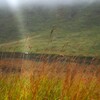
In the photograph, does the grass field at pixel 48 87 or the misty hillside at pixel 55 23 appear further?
the misty hillside at pixel 55 23

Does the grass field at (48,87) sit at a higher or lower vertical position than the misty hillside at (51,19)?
lower

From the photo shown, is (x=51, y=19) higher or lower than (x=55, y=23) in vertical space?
higher

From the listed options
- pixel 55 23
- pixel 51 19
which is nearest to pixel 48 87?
pixel 55 23

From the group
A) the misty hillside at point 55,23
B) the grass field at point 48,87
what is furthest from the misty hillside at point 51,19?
the grass field at point 48,87

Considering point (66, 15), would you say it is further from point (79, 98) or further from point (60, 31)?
point (79, 98)

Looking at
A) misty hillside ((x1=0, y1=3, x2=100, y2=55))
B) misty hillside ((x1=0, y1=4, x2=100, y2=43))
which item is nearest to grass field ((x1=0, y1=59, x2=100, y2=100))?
misty hillside ((x1=0, y1=3, x2=100, y2=55))

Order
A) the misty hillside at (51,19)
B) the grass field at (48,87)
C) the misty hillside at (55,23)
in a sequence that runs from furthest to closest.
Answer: the misty hillside at (51,19) → the misty hillside at (55,23) → the grass field at (48,87)

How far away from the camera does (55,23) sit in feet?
488

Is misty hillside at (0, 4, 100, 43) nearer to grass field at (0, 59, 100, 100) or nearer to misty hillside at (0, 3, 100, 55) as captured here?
misty hillside at (0, 3, 100, 55)

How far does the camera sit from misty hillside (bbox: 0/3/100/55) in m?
118

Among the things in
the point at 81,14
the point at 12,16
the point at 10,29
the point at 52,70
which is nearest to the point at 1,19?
the point at 12,16

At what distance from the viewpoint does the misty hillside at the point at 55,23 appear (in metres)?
118

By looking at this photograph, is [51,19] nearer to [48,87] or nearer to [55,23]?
[55,23]

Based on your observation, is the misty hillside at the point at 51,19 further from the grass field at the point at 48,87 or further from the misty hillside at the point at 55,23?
the grass field at the point at 48,87
